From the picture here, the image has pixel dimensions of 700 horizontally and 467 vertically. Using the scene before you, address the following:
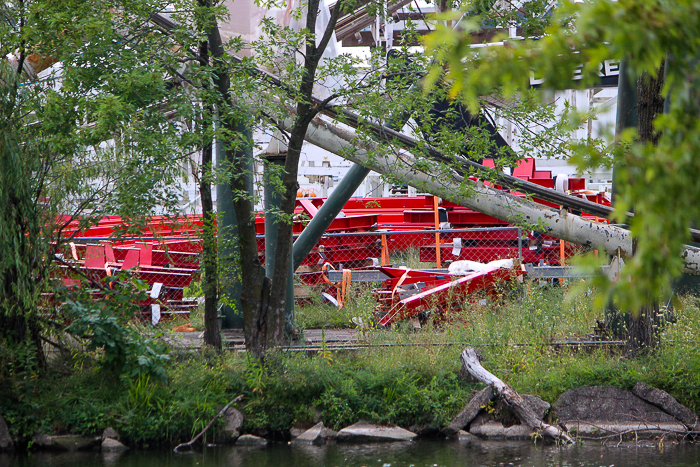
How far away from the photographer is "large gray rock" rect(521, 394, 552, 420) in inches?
292

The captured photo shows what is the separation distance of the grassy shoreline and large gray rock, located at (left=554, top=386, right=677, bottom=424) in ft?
0.46

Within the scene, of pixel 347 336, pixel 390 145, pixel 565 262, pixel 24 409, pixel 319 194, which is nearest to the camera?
pixel 24 409

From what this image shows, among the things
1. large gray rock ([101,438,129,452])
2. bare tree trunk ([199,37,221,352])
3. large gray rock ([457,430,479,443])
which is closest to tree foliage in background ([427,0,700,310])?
→ large gray rock ([457,430,479,443])

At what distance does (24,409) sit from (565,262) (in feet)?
34.6

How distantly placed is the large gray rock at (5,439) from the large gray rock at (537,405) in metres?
5.91

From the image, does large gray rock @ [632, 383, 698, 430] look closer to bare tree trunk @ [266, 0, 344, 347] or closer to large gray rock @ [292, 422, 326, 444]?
large gray rock @ [292, 422, 326, 444]

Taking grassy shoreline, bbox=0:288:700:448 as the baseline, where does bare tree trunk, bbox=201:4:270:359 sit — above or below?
above

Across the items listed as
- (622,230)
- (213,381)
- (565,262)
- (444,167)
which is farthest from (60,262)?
(565,262)

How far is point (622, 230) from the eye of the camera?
8.85m

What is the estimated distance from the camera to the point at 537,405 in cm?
746

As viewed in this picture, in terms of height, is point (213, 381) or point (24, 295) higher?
point (24, 295)

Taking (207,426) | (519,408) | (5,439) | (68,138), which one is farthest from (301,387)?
(68,138)

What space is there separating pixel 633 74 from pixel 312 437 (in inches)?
249

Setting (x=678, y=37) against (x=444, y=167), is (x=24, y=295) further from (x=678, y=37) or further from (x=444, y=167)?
(x=678, y=37)
